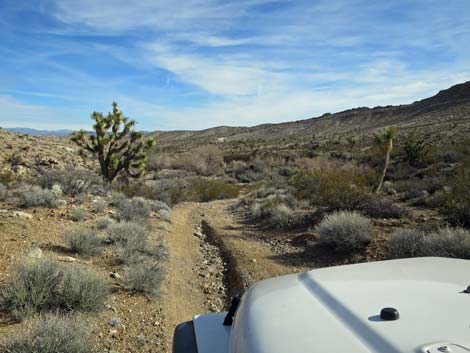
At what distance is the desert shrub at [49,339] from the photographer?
3.56m

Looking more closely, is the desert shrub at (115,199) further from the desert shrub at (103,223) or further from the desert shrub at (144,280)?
the desert shrub at (144,280)

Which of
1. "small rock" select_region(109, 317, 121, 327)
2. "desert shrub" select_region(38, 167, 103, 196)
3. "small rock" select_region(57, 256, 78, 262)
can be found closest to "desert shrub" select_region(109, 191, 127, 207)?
"desert shrub" select_region(38, 167, 103, 196)

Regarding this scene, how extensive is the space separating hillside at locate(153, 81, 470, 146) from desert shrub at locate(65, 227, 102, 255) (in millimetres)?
39581

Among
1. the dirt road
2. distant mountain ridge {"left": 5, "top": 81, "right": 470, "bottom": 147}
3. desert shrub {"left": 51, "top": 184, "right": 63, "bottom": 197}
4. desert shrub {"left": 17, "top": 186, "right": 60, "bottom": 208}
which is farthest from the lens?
distant mountain ridge {"left": 5, "top": 81, "right": 470, "bottom": 147}

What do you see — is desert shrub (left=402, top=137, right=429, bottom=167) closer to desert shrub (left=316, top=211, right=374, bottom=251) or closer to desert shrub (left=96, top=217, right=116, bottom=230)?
desert shrub (left=316, top=211, right=374, bottom=251)

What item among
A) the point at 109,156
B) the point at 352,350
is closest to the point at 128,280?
the point at 352,350

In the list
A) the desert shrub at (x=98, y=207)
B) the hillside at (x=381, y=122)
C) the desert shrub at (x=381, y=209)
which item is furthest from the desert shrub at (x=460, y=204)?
the hillside at (x=381, y=122)

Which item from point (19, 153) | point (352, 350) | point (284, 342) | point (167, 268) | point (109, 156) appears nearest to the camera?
point (352, 350)

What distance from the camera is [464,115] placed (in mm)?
56875

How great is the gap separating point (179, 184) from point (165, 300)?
45.1ft

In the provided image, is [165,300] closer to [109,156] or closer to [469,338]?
[469,338]

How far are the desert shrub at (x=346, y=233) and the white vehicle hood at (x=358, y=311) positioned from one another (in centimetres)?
641

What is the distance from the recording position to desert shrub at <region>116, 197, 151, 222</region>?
10.5 metres

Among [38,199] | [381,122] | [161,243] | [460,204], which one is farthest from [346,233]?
[381,122]
